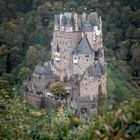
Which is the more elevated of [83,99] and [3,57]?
[3,57]

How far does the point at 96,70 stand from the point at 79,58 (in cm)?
188

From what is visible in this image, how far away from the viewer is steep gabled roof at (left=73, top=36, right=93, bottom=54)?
4003cm

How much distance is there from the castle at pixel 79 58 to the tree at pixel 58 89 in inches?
33.1

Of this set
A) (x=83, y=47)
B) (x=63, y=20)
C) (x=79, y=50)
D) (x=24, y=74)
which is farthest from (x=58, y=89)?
(x=24, y=74)

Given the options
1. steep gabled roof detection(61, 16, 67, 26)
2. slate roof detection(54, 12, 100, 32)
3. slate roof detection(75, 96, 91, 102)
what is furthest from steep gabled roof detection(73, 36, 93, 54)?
slate roof detection(75, 96, 91, 102)

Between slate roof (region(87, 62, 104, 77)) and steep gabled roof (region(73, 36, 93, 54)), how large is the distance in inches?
52.2

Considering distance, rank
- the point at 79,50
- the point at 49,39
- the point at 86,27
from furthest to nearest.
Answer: the point at 49,39
the point at 86,27
the point at 79,50

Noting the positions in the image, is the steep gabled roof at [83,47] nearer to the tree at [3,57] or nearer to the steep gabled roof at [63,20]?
the steep gabled roof at [63,20]

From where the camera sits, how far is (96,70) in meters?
39.3

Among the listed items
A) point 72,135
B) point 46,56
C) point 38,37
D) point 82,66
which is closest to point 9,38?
point 38,37

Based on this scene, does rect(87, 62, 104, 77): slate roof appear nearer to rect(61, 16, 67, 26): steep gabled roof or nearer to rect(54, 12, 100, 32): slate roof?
rect(54, 12, 100, 32): slate roof

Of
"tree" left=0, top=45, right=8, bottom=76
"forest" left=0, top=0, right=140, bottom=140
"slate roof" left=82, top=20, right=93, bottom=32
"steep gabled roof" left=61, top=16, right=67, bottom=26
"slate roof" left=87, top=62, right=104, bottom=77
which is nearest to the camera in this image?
"slate roof" left=87, top=62, right=104, bottom=77

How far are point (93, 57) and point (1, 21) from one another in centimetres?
2534

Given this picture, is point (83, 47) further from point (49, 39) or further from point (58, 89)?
point (49, 39)
